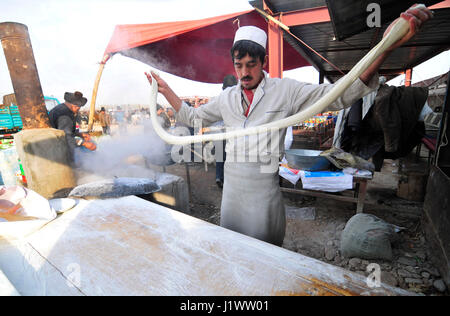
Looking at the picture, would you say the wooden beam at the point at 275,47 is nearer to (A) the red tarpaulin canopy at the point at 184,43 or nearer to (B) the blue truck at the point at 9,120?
(A) the red tarpaulin canopy at the point at 184,43

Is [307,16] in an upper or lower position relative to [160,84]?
upper

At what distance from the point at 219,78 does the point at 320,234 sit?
5.91m

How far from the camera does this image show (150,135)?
5812mm

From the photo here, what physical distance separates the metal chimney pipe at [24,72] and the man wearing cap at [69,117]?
0.93 meters

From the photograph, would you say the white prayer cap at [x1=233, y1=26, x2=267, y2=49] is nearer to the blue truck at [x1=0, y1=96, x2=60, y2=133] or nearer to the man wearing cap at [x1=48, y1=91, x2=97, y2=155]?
the man wearing cap at [x1=48, y1=91, x2=97, y2=155]

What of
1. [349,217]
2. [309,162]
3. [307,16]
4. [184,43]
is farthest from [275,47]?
[349,217]

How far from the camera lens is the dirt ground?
2170 millimetres

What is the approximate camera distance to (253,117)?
4.86ft

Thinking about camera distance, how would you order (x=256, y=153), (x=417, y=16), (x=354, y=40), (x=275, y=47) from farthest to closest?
(x=354, y=40) → (x=275, y=47) → (x=256, y=153) → (x=417, y=16)

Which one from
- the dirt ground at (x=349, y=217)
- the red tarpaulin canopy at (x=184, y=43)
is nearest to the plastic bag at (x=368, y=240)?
the dirt ground at (x=349, y=217)

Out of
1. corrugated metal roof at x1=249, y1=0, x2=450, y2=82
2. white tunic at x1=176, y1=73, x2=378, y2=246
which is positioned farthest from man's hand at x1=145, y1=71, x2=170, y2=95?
corrugated metal roof at x1=249, y1=0, x2=450, y2=82

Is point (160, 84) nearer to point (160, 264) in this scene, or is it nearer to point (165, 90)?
point (165, 90)

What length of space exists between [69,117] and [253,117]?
397 centimetres
